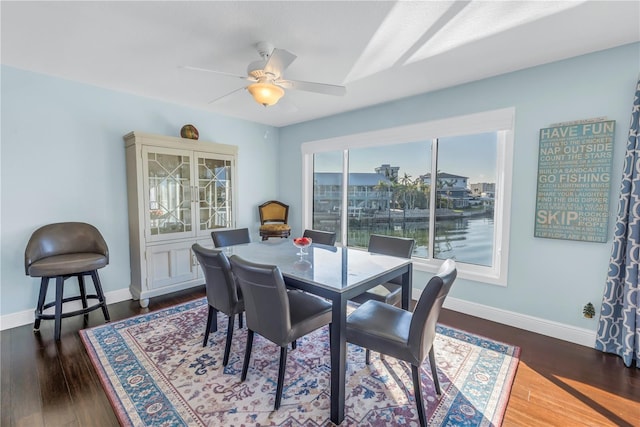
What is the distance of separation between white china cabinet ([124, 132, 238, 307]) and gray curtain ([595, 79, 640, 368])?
3.96 m

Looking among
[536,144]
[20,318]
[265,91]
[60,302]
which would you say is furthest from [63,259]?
[536,144]

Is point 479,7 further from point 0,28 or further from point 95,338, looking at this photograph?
point 95,338

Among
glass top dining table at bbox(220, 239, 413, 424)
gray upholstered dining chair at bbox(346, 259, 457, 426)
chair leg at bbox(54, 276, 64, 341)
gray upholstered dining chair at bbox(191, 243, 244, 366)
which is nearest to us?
gray upholstered dining chair at bbox(346, 259, 457, 426)

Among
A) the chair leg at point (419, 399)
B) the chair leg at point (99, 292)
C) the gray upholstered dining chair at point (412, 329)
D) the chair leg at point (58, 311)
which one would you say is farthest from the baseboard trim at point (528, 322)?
the chair leg at point (58, 311)

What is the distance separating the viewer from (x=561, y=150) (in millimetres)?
2525

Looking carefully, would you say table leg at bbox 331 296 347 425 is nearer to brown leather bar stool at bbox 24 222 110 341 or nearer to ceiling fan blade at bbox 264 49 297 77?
ceiling fan blade at bbox 264 49 297 77

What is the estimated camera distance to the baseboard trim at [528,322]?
252 cm

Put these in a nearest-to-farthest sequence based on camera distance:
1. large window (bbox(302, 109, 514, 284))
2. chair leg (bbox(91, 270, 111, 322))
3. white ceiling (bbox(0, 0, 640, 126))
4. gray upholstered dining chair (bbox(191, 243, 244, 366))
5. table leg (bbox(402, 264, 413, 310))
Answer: white ceiling (bbox(0, 0, 640, 126)) < gray upholstered dining chair (bbox(191, 243, 244, 366)) < table leg (bbox(402, 264, 413, 310)) < chair leg (bbox(91, 270, 111, 322)) < large window (bbox(302, 109, 514, 284))

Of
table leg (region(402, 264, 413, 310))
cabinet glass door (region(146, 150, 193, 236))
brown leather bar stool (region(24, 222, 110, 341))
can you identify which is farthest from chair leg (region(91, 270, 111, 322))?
table leg (region(402, 264, 413, 310))

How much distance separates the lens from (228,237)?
3.24 m

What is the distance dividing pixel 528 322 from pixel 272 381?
2.40 metres

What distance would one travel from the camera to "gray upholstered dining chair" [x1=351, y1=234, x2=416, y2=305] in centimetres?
240

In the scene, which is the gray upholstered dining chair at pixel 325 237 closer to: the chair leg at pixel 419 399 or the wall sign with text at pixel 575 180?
the chair leg at pixel 419 399

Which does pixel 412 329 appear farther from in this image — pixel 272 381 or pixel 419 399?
pixel 272 381
